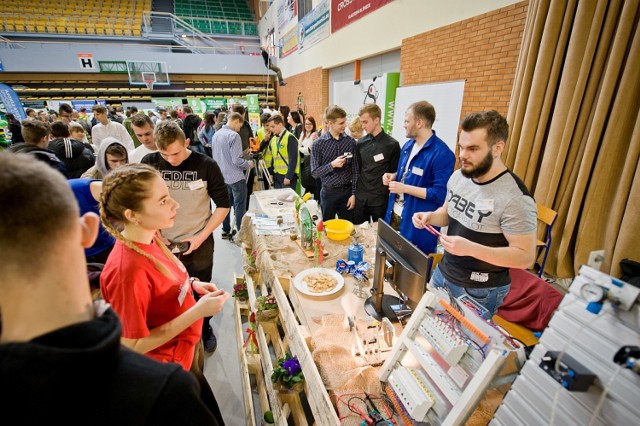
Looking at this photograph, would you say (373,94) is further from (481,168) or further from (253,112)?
(481,168)

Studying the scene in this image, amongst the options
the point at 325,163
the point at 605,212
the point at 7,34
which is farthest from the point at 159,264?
the point at 7,34

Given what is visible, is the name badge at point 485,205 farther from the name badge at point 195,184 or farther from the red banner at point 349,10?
the red banner at point 349,10

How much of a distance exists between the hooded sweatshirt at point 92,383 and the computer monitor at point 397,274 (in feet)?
3.14

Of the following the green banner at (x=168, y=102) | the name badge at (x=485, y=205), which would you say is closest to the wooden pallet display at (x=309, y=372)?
the name badge at (x=485, y=205)

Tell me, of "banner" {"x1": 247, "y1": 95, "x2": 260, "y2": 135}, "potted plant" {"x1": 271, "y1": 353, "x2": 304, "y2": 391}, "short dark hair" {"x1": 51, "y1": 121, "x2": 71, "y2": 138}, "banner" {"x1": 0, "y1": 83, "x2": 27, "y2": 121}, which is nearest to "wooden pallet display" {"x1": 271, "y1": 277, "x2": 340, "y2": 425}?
"potted plant" {"x1": 271, "y1": 353, "x2": 304, "y2": 391}

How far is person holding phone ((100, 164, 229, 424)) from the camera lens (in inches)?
43.1

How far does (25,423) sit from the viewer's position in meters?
0.42

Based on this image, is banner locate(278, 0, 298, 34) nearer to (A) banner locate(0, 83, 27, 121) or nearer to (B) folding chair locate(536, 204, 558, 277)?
(A) banner locate(0, 83, 27, 121)

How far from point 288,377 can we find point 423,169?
192cm

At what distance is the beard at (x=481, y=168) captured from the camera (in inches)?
59.6

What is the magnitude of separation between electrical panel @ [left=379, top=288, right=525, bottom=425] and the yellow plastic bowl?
1311 millimetres

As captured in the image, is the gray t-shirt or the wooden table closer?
the wooden table

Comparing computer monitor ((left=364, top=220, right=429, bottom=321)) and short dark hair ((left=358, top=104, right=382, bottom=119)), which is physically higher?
short dark hair ((left=358, top=104, right=382, bottom=119))

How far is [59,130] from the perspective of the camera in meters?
3.72
